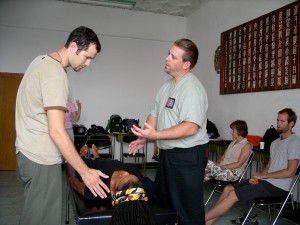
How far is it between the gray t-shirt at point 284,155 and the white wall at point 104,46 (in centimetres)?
409

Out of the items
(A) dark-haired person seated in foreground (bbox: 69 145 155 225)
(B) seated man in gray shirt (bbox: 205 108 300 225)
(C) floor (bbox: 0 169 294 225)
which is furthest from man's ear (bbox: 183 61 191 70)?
(C) floor (bbox: 0 169 294 225)

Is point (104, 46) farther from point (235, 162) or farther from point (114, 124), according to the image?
point (235, 162)

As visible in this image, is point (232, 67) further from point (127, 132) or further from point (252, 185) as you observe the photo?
point (252, 185)

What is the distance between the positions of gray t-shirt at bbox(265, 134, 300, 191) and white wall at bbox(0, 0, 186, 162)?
4.09 meters

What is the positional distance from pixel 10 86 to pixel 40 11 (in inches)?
64.1

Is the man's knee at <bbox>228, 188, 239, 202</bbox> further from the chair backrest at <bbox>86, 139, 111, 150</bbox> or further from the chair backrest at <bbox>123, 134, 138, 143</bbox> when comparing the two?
the chair backrest at <bbox>123, 134, 138, 143</bbox>

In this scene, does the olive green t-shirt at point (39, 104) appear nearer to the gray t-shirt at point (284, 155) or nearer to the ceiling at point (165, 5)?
the gray t-shirt at point (284, 155)

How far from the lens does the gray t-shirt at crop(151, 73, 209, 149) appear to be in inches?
71.2

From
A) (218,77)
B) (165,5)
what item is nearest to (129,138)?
(218,77)

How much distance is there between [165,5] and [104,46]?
1.56 m

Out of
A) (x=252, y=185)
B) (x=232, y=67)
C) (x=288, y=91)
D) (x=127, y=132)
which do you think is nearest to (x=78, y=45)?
(x=252, y=185)

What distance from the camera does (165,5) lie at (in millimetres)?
6453

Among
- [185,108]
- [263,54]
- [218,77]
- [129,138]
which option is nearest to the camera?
[185,108]

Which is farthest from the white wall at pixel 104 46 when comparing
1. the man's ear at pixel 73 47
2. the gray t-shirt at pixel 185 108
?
the man's ear at pixel 73 47
